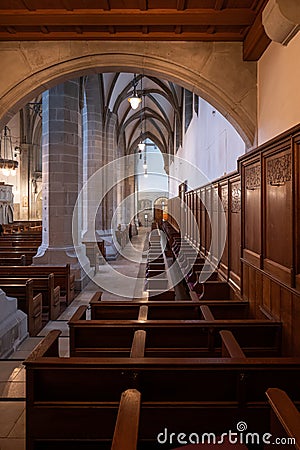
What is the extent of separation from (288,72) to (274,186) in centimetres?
101

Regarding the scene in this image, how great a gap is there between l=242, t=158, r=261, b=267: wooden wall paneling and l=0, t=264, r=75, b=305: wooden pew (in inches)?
155

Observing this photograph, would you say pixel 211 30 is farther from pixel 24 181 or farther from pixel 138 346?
pixel 24 181

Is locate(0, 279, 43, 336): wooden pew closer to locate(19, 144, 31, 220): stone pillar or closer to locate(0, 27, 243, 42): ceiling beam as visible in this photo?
locate(0, 27, 243, 42): ceiling beam

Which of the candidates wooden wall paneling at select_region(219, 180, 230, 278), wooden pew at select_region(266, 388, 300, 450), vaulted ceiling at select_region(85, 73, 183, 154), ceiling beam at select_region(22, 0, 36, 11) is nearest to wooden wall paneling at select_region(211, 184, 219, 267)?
wooden wall paneling at select_region(219, 180, 230, 278)

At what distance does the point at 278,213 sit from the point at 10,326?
10.7ft

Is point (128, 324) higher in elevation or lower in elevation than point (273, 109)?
lower

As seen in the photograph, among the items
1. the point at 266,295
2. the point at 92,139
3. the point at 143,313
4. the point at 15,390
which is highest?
the point at 92,139

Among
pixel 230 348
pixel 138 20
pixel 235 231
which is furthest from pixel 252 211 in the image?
pixel 138 20

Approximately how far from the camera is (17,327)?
4984mm

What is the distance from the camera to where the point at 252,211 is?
13.1 ft

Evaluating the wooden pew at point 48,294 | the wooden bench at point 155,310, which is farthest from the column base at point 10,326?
the wooden bench at point 155,310

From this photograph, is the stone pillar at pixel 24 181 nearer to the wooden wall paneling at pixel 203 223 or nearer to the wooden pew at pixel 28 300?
the wooden wall paneling at pixel 203 223

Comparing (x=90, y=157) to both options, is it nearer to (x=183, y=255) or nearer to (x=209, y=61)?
(x=183, y=255)

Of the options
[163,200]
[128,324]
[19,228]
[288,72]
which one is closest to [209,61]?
[288,72]
